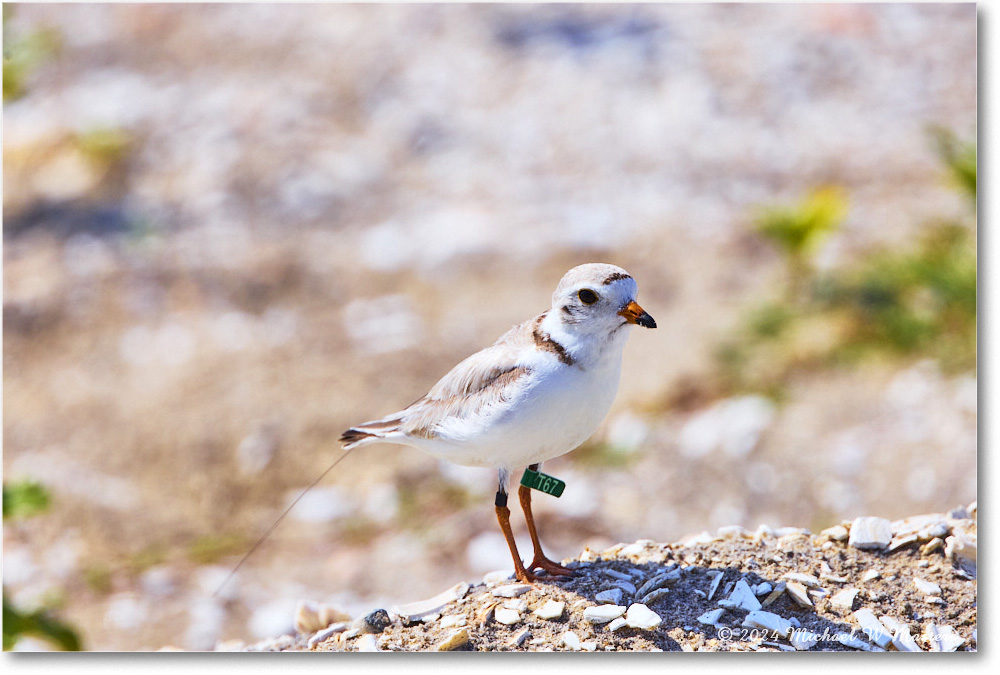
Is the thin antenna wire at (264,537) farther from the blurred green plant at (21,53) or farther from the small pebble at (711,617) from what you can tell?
→ the blurred green plant at (21,53)

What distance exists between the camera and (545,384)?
2.38 metres

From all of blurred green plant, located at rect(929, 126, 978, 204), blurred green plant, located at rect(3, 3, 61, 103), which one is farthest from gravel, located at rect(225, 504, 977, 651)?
blurred green plant, located at rect(3, 3, 61, 103)

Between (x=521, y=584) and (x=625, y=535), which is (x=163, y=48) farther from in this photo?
(x=521, y=584)

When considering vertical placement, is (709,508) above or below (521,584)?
above

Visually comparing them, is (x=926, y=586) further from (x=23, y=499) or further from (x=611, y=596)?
(x=23, y=499)

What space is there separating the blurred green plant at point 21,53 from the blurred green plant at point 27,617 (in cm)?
272

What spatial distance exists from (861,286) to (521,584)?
127 inches

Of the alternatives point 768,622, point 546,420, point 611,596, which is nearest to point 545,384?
point 546,420

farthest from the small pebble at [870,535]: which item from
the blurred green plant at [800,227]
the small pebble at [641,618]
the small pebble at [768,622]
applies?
the blurred green plant at [800,227]

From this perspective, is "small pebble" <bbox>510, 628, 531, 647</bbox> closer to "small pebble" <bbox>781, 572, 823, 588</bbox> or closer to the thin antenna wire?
"small pebble" <bbox>781, 572, 823, 588</bbox>

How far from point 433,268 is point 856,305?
2350 millimetres

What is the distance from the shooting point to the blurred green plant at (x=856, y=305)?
4.74 metres

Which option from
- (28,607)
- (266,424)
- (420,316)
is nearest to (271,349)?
(266,424)

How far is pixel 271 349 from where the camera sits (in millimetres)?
5215
